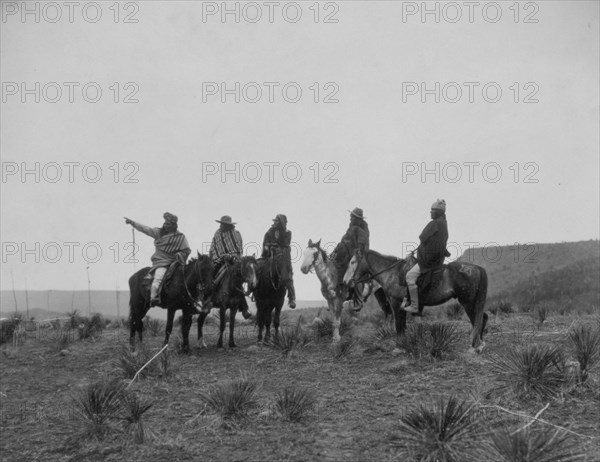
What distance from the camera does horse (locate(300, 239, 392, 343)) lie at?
1151 centimetres

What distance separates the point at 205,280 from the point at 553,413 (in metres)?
7.61

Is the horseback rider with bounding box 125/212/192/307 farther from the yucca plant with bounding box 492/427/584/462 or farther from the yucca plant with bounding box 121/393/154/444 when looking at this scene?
the yucca plant with bounding box 492/427/584/462

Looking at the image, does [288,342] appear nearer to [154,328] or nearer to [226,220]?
[226,220]

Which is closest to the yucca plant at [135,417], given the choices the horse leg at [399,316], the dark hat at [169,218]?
the horse leg at [399,316]

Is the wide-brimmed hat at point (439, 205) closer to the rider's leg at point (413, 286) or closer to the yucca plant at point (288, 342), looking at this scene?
the rider's leg at point (413, 286)

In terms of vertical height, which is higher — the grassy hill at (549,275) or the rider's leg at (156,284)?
the rider's leg at (156,284)

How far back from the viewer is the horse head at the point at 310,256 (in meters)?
11.5

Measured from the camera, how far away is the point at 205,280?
11445 mm

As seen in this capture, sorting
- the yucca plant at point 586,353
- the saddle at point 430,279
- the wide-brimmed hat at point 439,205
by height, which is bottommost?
the yucca plant at point 586,353

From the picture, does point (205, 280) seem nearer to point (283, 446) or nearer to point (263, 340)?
point (263, 340)

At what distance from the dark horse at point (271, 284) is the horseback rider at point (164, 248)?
6.13 ft

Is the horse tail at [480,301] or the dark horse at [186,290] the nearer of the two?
the horse tail at [480,301]

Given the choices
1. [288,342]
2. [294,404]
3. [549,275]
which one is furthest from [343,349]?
[549,275]

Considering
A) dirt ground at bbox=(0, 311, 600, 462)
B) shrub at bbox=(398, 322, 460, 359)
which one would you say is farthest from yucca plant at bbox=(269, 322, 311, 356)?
shrub at bbox=(398, 322, 460, 359)
